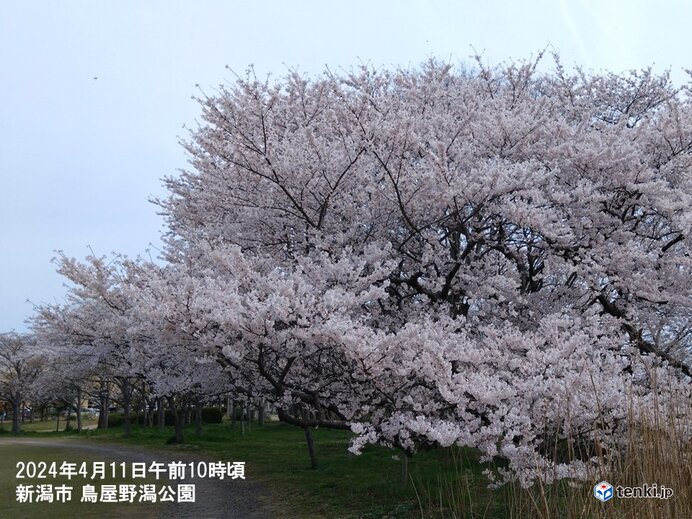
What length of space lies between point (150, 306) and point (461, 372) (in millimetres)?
3336

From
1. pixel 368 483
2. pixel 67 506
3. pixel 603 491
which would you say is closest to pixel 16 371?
pixel 67 506

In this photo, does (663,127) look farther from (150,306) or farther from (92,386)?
(92,386)

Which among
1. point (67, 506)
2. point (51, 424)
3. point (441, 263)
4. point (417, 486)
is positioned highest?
point (441, 263)

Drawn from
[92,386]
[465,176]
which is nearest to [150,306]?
[465,176]

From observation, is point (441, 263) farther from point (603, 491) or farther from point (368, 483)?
point (603, 491)

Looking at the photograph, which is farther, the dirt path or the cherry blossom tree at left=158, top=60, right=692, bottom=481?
the dirt path

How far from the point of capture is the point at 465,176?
24.9ft

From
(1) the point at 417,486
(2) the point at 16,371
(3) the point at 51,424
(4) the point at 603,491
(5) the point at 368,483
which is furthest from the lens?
(3) the point at 51,424

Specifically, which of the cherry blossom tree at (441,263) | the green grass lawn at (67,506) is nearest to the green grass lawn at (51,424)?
the green grass lawn at (67,506)

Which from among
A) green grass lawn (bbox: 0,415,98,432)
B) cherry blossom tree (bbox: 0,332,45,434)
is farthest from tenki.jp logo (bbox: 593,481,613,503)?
green grass lawn (bbox: 0,415,98,432)

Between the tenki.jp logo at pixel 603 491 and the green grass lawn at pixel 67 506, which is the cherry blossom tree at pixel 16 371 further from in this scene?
the tenki.jp logo at pixel 603 491

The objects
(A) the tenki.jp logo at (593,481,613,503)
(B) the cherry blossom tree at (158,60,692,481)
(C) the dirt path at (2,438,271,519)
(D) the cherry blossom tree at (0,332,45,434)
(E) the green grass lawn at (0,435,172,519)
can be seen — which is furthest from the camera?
(D) the cherry blossom tree at (0,332,45,434)

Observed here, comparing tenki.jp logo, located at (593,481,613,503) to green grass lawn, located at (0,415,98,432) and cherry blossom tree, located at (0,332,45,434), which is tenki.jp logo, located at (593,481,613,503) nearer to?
cherry blossom tree, located at (0,332,45,434)

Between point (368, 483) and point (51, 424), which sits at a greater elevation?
point (368, 483)
